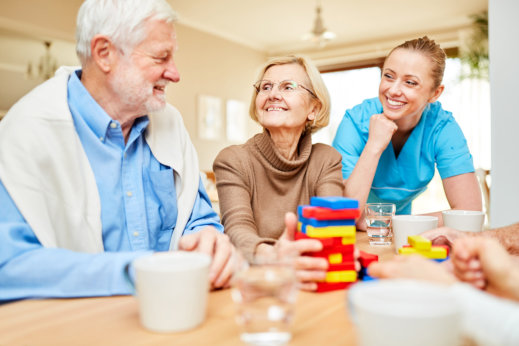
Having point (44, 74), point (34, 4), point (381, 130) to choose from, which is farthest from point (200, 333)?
point (34, 4)

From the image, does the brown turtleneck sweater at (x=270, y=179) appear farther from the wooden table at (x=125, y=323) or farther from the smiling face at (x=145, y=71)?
the wooden table at (x=125, y=323)

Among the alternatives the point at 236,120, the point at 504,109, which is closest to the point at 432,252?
the point at 504,109

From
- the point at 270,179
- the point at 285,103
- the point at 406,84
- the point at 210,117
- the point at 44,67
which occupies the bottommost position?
the point at 270,179

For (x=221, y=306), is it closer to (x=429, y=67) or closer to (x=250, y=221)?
(x=250, y=221)

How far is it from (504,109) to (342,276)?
1.52 metres

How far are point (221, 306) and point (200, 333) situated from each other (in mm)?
124

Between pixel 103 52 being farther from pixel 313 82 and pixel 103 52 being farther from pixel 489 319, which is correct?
pixel 489 319

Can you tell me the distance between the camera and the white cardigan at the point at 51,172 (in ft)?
3.20

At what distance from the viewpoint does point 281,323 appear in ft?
2.12

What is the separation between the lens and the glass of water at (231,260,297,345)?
2.09 ft

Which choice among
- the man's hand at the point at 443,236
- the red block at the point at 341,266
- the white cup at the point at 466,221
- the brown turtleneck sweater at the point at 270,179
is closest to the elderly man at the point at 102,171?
the brown turtleneck sweater at the point at 270,179

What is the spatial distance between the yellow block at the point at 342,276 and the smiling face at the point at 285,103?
786 millimetres

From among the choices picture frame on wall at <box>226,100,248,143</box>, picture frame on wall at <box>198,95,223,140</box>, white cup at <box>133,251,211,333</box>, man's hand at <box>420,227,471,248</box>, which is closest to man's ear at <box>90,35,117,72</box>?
white cup at <box>133,251,211,333</box>

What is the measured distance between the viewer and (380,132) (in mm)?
1825
